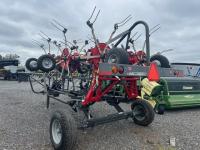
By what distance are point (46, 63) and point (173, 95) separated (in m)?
4.17

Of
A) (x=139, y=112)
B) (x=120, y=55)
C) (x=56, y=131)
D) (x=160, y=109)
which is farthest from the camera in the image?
(x=160, y=109)

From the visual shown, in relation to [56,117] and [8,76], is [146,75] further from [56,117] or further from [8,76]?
[8,76]

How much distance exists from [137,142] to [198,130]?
1756 mm

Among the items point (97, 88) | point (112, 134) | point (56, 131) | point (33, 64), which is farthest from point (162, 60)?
point (33, 64)

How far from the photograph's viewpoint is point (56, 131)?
4.30 metres

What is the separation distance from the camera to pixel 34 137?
4664 millimetres

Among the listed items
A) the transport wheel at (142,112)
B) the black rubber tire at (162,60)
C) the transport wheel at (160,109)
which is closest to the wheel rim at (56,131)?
the transport wheel at (142,112)

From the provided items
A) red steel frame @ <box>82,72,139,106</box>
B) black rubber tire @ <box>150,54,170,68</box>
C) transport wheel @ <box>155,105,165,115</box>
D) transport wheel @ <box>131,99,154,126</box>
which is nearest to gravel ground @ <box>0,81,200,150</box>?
transport wheel @ <box>131,99,154,126</box>

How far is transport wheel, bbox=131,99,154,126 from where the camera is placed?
5336mm

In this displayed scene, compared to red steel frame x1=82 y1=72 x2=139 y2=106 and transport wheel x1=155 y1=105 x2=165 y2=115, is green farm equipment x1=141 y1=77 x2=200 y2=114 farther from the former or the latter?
red steel frame x1=82 y1=72 x2=139 y2=106

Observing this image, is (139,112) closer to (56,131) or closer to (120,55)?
(120,55)

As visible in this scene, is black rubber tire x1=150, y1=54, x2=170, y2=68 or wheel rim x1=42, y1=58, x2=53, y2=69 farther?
wheel rim x1=42, y1=58, x2=53, y2=69

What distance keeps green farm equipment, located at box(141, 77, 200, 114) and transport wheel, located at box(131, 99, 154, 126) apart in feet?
4.94

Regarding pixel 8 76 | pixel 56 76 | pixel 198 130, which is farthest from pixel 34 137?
pixel 8 76
